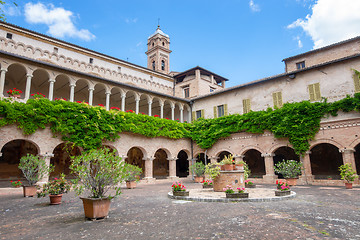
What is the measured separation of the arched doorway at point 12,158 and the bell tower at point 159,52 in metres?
23.7

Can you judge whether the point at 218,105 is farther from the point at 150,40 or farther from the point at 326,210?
the point at 150,40

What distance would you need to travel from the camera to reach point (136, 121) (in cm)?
1969

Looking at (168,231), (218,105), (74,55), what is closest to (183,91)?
(218,105)

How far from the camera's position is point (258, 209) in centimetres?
787

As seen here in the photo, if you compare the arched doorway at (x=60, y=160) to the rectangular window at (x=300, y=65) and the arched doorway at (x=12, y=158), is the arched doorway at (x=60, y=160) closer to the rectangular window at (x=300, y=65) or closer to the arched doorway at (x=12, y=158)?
the arched doorway at (x=12, y=158)

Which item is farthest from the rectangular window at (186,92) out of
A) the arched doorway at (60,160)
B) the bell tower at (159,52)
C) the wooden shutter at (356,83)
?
the wooden shutter at (356,83)

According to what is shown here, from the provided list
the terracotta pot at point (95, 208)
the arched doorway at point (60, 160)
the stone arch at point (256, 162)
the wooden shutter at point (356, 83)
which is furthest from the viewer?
the stone arch at point (256, 162)

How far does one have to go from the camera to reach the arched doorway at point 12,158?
17445 mm

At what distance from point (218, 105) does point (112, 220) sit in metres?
19.0

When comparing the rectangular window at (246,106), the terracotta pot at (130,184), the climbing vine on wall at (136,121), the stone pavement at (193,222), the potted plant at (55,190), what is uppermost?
the rectangular window at (246,106)

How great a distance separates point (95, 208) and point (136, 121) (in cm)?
1341

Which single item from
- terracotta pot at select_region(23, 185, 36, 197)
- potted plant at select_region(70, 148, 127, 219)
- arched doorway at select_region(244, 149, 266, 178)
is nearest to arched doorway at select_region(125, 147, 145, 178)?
arched doorway at select_region(244, 149, 266, 178)

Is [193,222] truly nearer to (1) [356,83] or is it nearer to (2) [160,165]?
(1) [356,83]

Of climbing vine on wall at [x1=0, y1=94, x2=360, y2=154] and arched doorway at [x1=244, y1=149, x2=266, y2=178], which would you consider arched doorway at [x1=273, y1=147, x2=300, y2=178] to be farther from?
climbing vine on wall at [x1=0, y1=94, x2=360, y2=154]
